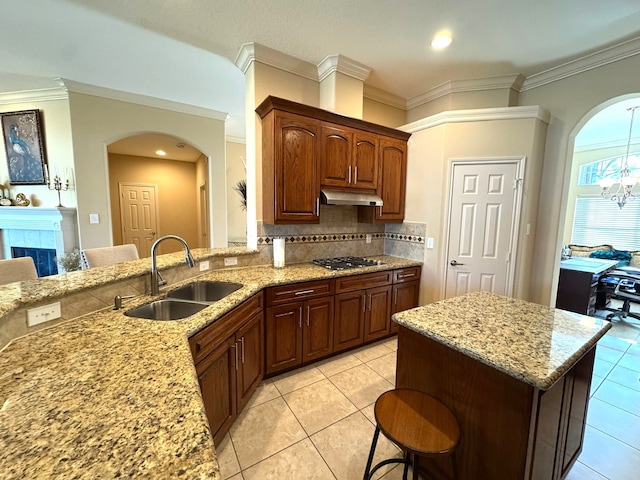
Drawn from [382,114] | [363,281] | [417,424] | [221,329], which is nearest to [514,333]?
[417,424]

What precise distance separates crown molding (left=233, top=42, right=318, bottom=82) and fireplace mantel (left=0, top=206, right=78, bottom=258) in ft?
10.6

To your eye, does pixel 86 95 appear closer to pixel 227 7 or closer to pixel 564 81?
pixel 227 7

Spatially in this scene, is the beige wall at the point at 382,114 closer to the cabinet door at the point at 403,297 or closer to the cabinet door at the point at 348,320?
the cabinet door at the point at 403,297

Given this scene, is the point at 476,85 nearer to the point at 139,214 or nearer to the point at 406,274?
the point at 406,274

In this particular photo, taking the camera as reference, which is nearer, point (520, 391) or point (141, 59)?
point (520, 391)

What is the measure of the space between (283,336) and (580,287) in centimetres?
426

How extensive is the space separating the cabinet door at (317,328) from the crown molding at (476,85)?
2884 mm

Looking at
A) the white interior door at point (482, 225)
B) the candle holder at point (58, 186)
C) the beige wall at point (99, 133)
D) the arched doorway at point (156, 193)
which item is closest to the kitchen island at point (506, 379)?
the white interior door at point (482, 225)

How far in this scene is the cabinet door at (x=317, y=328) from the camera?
8.05 feet

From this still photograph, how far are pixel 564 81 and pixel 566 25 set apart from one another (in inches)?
31.1

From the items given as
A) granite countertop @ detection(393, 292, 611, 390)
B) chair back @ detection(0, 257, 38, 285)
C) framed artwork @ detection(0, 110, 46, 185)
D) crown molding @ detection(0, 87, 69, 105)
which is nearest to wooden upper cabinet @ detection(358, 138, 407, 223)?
granite countertop @ detection(393, 292, 611, 390)

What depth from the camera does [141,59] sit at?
287cm

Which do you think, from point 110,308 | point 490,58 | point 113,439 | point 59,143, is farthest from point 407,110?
point 59,143

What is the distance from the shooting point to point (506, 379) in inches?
44.4
